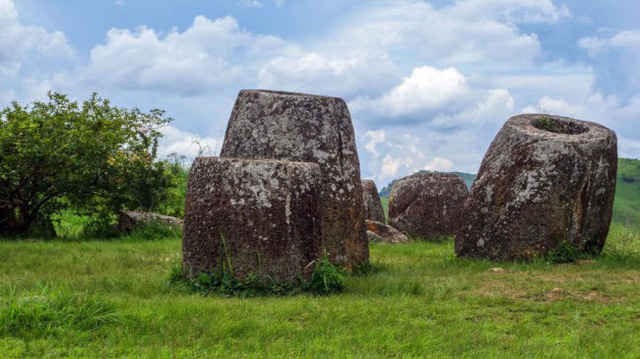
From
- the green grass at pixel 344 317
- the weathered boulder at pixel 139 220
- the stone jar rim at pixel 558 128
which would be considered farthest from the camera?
the weathered boulder at pixel 139 220

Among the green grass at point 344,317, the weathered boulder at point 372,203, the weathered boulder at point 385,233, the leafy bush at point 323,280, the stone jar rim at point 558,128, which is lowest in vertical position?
the green grass at point 344,317

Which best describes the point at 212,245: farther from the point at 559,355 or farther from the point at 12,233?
the point at 12,233

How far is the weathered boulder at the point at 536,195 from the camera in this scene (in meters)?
15.7

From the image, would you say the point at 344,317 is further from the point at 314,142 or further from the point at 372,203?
the point at 372,203

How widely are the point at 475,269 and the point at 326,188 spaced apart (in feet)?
10.3

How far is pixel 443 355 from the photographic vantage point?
26.3 feet

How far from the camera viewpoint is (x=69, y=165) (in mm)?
22641

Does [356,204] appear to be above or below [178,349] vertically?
above

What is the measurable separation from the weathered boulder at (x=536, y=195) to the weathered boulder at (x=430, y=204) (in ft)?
23.3

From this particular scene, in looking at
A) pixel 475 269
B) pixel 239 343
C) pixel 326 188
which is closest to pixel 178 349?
pixel 239 343

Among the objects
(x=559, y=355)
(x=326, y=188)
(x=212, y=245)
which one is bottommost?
(x=559, y=355)

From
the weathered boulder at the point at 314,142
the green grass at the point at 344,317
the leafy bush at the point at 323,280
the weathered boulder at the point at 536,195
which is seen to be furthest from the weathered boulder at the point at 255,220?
the weathered boulder at the point at 536,195

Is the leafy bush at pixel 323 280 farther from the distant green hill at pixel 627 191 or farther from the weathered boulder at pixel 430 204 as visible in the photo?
the distant green hill at pixel 627 191

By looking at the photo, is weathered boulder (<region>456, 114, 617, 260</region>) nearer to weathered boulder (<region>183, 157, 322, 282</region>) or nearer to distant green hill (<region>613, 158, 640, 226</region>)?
weathered boulder (<region>183, 157, 322, 282</region>)
